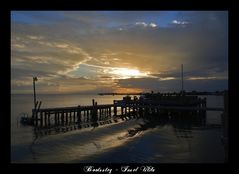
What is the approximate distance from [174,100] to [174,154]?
18826 mm
